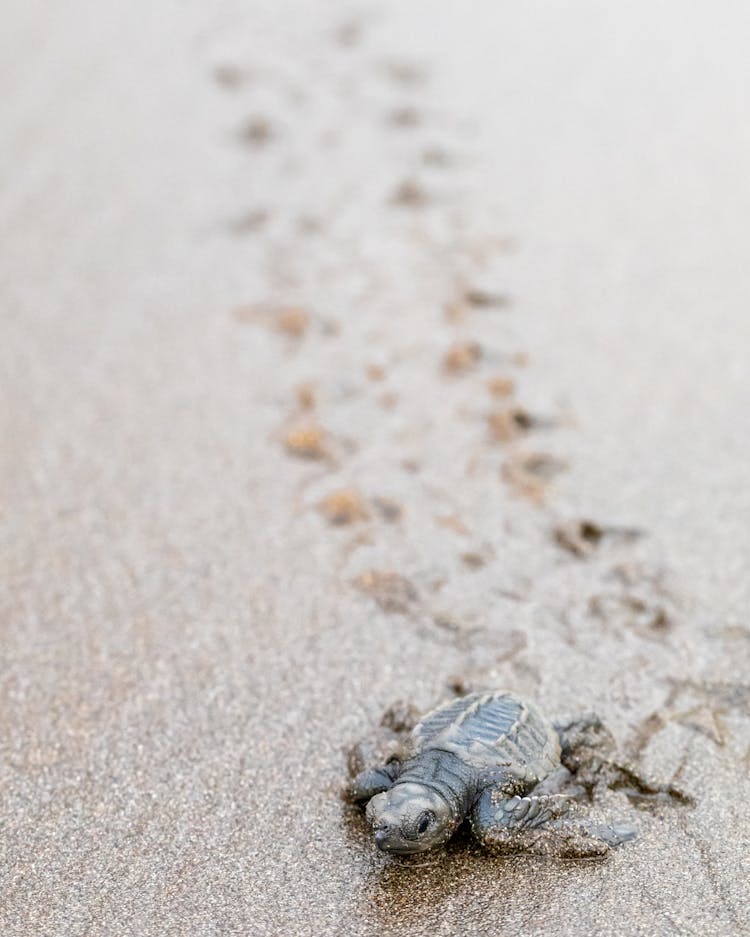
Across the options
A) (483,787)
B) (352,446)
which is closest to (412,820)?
(483,787)

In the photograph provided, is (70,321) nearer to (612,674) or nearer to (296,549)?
(296,549)

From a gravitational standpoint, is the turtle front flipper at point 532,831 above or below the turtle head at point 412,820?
below

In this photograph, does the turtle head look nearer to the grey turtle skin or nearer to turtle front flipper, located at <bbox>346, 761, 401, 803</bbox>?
the grey turtle skin

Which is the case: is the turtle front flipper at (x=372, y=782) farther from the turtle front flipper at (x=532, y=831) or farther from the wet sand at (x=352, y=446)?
the turtle front flipper at (x=532, y=831)

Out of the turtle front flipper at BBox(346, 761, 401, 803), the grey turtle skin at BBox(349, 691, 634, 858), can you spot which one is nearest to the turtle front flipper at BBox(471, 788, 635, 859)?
the grey turtle skin at BBox(349, 691, 634, 858)

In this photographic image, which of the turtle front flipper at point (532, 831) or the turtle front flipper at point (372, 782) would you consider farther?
the turtle front flipper at point (372, 782)

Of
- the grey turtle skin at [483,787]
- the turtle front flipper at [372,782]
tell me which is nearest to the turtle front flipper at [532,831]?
the grey turtle skin at [483,787]

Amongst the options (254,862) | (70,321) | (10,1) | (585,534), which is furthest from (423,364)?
(10,1)
